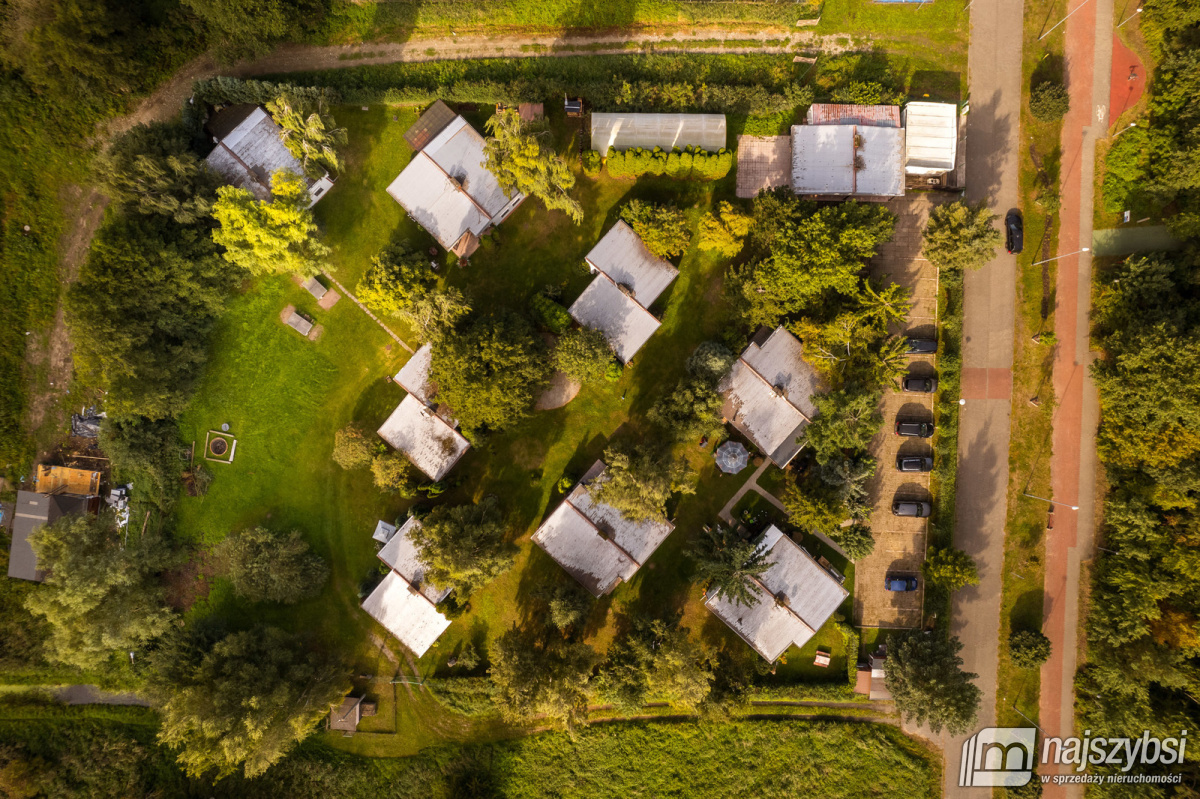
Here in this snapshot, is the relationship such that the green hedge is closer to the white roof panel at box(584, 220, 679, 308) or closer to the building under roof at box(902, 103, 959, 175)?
the building under roof at box(902, 103, 959, 175)

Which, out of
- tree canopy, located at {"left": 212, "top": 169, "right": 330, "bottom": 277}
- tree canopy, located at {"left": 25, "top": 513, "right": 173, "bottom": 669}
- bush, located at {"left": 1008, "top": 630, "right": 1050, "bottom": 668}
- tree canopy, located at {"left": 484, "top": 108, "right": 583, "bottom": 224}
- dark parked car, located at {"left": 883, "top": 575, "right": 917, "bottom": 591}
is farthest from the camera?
dark parked car, located at {"left": 883, "top": 575, "right": 917, "bottom": 591}

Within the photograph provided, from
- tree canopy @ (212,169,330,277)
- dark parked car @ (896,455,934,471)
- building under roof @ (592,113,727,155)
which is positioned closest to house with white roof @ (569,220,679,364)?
building under roof @ (592,113,727,155)

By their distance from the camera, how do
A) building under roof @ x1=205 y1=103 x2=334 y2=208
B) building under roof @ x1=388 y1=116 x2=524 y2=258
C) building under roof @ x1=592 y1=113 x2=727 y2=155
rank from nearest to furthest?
building under roof @ x1=205 y1=103 x2=334 y2=208 → building under roof @ x1=388 y1=116 x2=524 y2=258 → building under roof @ x1=592 y1=113 x2=727 y2=155

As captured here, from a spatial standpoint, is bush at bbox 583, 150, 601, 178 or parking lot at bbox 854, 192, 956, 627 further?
parking lot at bbox 854, 192, 956, 627

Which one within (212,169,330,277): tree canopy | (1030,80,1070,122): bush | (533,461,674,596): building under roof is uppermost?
(1030,80,1070,122): bush

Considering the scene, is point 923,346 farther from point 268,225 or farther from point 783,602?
point 268,225

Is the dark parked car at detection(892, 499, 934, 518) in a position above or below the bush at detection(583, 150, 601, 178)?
below
